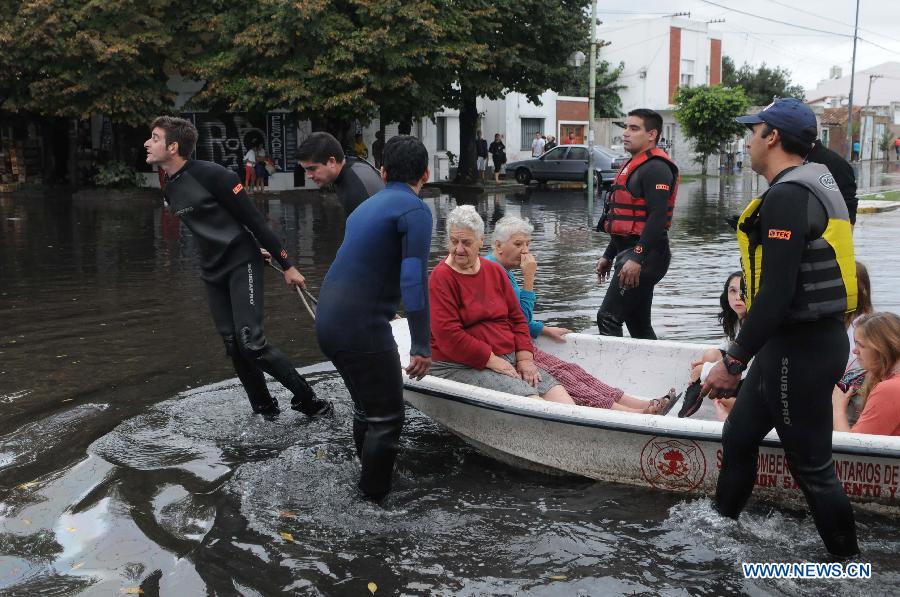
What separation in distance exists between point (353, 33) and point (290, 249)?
11.7m

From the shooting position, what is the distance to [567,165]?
112 ft

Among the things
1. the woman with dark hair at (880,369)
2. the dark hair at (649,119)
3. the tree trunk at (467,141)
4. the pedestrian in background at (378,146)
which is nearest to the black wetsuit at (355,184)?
the dark hair at (649,119)

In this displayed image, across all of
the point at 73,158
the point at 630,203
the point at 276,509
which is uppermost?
the point at 73,158

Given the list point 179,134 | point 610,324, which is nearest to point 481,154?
point 610,324

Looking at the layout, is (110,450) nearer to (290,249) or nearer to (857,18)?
(290,249)

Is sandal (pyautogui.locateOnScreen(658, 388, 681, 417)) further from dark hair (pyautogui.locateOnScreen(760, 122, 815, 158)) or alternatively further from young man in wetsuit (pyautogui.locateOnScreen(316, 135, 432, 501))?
dark hair (pyautogui.locateOnScreen(760, 122, 815, 158))

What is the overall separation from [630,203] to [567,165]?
27.3 metres

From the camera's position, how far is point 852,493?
4.78 metres

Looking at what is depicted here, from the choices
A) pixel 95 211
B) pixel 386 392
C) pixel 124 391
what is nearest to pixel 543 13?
pixel 95 211

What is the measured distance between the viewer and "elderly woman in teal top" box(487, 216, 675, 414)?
6188mm

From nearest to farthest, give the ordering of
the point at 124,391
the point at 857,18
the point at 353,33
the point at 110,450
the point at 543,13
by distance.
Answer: the point at 110,450 → the point at 124,391 → the point at 353,33 → the point at 543,13 → the point at 857,18

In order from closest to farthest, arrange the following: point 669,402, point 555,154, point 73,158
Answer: point 669,402, point 73,158, point 555,154

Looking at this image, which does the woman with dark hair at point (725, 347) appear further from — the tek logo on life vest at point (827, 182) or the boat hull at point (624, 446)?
the tek logo on life vest at point (827, 182)

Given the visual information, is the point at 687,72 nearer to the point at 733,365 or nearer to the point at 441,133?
the point at 441,133
